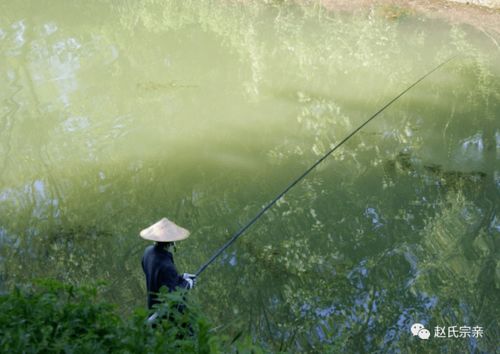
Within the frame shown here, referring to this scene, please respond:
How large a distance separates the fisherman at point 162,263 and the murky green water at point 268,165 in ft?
1.88

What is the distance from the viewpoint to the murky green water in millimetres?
4863

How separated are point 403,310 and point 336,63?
566 centimetres

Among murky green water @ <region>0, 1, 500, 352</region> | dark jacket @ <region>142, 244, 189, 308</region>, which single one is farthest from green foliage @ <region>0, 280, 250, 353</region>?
dark jacket @ <region>142, 244, 189, 308</region>

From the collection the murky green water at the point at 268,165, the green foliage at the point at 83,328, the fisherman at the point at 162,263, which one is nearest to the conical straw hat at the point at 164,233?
the fisherman at the point at 162,263

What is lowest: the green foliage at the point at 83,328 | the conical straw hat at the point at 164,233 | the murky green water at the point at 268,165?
the murky green water at the point at 268,165

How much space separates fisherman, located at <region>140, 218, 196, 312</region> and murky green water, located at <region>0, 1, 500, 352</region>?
57 cm

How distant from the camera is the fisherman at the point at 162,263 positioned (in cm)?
369

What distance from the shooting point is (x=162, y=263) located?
3699 mm

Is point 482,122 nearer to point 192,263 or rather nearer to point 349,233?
point 349,233

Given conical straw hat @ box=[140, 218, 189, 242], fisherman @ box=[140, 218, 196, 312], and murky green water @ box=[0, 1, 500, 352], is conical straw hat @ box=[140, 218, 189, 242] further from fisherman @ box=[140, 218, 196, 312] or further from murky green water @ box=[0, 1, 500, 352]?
murky green water @ box=[0, 1, 500, 352]

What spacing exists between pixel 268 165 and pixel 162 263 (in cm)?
325

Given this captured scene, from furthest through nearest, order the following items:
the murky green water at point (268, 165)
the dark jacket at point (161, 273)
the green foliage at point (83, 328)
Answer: the murky green water at point (268, 165), the dark jacket at point (161, 273), the green foliage at point (83, 328)

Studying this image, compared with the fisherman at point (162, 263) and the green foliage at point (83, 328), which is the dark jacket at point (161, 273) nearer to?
the fisherman at point (162, 263)

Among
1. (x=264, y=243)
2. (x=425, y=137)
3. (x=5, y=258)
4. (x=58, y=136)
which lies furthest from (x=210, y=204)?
(x=425, y=137)
